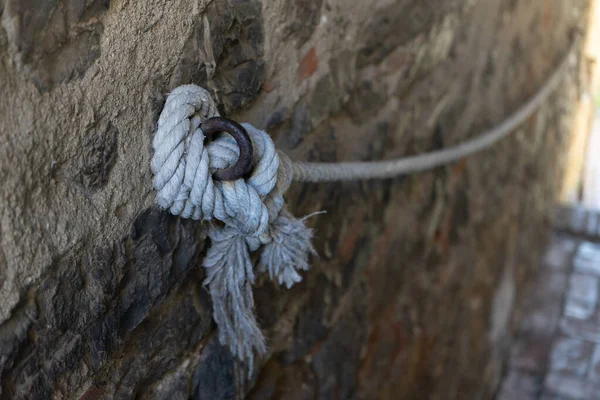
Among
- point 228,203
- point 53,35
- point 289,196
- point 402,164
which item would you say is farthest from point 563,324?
point 53,35

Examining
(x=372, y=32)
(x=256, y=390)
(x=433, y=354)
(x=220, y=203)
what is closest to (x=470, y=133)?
(x=433, y=354)

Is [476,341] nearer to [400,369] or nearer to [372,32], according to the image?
[400,369]

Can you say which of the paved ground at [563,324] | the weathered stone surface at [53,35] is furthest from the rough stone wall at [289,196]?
the paved ground at [563,324]

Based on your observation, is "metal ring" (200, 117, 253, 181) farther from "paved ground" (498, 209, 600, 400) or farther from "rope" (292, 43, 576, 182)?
"paved ground" (498, 209, 600, 400)

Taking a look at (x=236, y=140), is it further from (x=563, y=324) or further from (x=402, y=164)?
(x=563, y=324)

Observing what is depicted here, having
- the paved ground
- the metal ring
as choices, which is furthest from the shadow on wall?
the metal ring

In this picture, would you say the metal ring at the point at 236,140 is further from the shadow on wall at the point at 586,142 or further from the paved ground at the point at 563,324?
the shadow on wall at the point at 586,142
